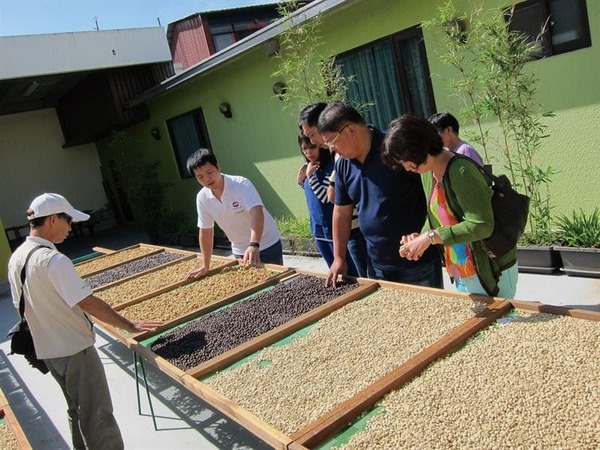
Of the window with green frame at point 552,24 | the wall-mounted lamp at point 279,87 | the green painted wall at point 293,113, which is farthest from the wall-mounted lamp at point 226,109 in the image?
the window with green frame at point 552,24

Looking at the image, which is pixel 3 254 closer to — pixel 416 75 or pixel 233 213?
pixel 233 213

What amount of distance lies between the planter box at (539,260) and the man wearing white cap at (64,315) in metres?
3.14

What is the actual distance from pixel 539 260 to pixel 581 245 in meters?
0.33

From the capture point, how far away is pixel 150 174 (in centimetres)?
1069

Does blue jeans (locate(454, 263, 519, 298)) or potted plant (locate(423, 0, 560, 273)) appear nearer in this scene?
blue jeans (locate(454, 263, 519, 298))

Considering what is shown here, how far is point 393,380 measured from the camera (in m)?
1.66

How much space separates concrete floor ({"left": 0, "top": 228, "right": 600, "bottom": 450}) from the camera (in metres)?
2.96

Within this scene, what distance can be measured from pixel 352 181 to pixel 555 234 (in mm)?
2586

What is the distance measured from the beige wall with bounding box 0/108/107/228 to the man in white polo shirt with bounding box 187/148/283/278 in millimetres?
11399

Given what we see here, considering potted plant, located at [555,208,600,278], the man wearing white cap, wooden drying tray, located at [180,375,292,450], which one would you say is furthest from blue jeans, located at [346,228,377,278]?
potted plant, located at [555,208,600,278]

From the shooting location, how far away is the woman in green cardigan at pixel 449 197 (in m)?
1.85

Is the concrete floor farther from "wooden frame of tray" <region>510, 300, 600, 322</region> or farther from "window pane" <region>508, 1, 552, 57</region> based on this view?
"window pane" <region>508, 1, 552, 57</region>

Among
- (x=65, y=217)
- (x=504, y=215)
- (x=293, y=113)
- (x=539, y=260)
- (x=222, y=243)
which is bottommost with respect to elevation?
(x=539, y=260)

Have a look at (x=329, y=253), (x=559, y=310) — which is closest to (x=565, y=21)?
(x=329, y=253)
